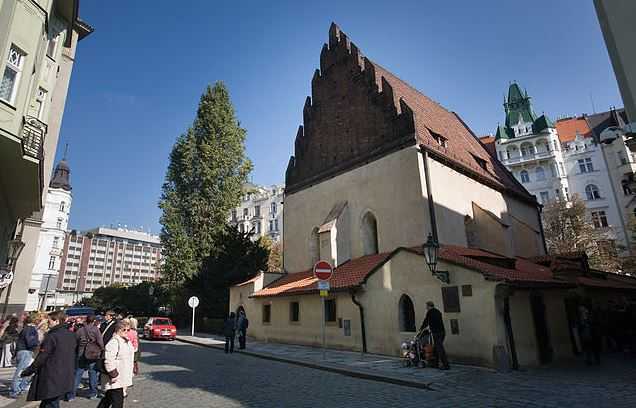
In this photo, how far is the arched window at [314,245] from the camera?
2192 cm

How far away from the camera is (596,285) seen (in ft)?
46.9

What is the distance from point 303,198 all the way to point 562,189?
41.7 m

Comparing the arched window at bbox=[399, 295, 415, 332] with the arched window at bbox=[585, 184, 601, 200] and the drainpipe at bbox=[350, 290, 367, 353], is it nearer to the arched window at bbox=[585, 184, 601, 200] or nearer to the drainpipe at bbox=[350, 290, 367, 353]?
the drainpipe at bbox=[350, 290, 367, 353]

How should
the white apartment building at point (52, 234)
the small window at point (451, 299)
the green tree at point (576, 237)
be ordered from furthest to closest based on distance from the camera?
the white apartment building at point (52, 234), the green tree at point (576, 237), the small window at point (451, 299)

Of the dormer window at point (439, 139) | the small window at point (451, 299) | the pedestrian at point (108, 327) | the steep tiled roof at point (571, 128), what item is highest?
the steep tiled roof at point (571, 128)

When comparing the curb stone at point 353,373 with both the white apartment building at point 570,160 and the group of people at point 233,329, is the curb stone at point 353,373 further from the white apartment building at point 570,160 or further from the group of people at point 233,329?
the white apartment building at point 570,160

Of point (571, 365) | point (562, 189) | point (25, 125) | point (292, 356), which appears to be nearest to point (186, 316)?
point (292, 356)

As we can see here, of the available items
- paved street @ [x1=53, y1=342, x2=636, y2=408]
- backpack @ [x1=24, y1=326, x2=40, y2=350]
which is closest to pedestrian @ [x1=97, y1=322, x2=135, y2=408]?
paved street @ [x1=53, y1=342, x2=636, y2=408]

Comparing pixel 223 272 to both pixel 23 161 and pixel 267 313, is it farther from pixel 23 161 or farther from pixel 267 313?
pixel 23 161

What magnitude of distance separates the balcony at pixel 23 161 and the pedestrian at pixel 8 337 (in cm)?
458

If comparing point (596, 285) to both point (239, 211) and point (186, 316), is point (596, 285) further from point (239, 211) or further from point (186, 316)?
point (239, 211)

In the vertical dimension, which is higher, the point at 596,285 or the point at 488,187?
the point at 488,187

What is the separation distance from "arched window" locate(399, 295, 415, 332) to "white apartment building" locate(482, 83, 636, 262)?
4069 cm

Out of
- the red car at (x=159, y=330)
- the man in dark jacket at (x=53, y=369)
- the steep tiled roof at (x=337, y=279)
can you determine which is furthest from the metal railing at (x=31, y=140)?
the red car at (x=159, y=330)
